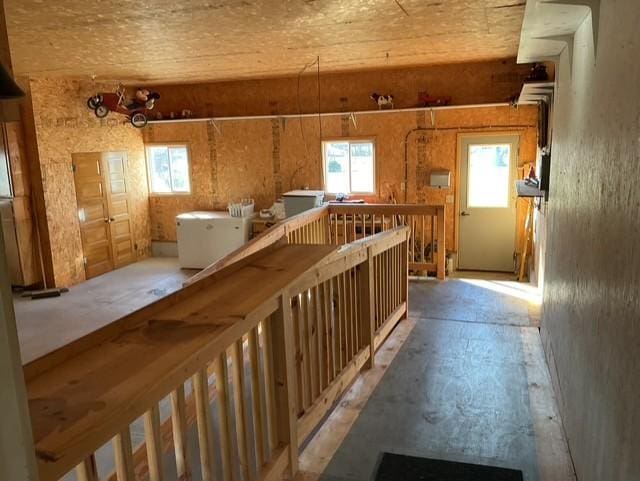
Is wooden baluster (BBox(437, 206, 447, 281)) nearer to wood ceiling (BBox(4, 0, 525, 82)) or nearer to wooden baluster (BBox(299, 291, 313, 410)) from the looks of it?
wood ceiling (BBox(4, 0, 525, 82))

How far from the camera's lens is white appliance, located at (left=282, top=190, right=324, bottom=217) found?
7449 mm

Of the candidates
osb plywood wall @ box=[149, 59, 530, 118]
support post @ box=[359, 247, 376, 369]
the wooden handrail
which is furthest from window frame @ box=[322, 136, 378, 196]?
support post @ box=[359, 247, 376, 369]

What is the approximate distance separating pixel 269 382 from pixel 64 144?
695 centimetres

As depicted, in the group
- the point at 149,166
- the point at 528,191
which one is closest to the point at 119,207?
the point at 149,166

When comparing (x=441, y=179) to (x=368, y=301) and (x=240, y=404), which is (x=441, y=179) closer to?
(x=368, y=301)

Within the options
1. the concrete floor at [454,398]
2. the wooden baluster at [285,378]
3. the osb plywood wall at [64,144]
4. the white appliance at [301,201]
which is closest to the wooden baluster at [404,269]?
the concrete floor at [454,398]

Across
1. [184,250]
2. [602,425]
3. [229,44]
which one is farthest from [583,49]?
[184,250]

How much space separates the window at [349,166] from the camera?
838 centimetres

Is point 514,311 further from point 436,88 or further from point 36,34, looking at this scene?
point 36,34

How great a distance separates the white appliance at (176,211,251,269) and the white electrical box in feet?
10.3

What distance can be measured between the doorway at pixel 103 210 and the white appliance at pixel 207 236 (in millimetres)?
1085

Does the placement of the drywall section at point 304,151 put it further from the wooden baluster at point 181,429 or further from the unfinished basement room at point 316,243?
the wooden baluster at point 181,429

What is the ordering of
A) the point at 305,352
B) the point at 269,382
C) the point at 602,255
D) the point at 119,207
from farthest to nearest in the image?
the point at 119,207 < the point at 305,352 < the point at 269,382 < the point at 602,255

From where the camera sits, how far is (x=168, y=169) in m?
9.58
